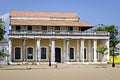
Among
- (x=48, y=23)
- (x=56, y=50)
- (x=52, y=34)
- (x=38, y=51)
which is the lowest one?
(x=38, y=51)

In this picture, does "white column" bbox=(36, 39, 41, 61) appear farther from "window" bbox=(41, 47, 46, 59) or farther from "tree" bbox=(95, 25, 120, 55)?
"tree" bbox=(95, 25, 120, 55)

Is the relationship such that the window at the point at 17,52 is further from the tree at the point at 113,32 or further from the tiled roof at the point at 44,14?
the tree at the point at 113,32

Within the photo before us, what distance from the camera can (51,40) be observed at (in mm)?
61250

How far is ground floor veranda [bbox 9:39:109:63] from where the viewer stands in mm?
61750

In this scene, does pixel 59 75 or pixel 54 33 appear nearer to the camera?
A: pixel 59 75

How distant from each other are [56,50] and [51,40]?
3.80 m

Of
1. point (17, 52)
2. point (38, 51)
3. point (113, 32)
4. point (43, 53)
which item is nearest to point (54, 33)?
point (38, 51)

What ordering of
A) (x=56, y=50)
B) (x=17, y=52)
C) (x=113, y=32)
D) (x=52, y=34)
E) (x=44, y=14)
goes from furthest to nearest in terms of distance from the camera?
(x=113, y=32)
(x=44, y=14)
(x=56, y=50)
(x=17, y=52)
(x=52, y=34)

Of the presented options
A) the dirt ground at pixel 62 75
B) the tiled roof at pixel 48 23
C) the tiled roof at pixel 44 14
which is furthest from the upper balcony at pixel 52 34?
the dirt ground at pixel 62 75

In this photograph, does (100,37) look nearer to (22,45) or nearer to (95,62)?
(95,62)

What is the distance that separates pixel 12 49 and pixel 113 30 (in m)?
29.0

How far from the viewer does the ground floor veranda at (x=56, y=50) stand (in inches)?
2431

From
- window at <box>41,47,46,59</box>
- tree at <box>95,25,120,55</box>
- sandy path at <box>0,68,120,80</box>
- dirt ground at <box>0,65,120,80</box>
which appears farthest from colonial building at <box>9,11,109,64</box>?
sandy path at <box>0,68,120,80</box>

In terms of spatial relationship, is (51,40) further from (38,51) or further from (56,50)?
(56,50)
